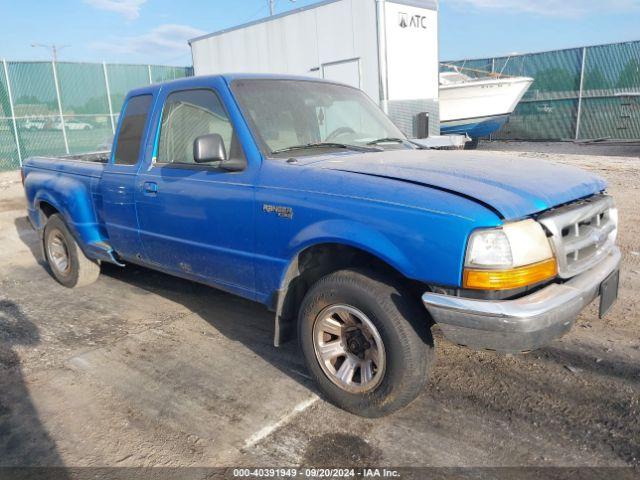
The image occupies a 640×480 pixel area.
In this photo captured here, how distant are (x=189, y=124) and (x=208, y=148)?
2.76 ft

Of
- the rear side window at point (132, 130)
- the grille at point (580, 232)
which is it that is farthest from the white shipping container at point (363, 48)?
the grille at point (580, 232)

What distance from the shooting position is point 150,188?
13.0 ft

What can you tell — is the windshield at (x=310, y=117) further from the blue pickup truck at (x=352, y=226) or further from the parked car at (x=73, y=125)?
the parked car at (x=73, y=125)

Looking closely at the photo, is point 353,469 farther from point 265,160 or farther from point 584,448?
point 265,160

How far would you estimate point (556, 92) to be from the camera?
19391 mm

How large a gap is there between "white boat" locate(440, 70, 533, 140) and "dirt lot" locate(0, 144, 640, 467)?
11811 mm

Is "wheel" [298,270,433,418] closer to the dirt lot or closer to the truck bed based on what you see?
the dirt lot

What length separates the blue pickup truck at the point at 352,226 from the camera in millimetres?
2418

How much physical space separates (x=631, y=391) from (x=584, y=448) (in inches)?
27.0

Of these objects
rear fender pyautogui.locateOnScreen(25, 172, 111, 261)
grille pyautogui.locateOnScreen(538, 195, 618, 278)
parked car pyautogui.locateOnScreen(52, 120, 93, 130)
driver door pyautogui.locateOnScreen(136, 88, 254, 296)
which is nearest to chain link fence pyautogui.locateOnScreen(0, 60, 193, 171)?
parked car pyautogui.locateOnScreen(52, 120, 93, 130)

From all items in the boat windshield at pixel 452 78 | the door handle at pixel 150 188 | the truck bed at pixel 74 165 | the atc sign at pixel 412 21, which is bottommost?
the door handle at pixel 150 188

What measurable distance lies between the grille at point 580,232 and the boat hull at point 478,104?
42.9ft

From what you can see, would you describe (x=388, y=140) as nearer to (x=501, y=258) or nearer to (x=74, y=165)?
(x=501, y=258)

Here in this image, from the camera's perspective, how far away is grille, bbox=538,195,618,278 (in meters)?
2.50
